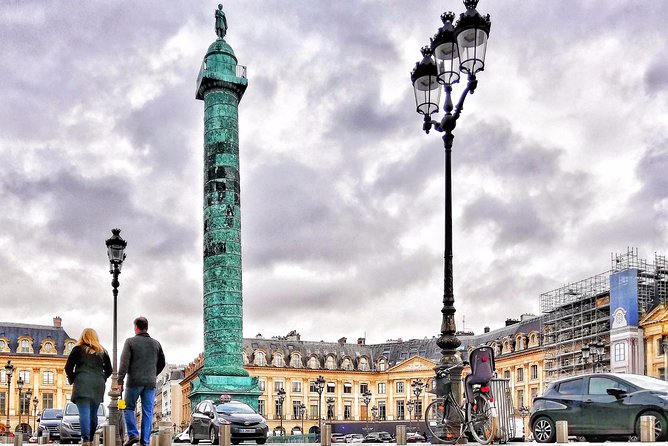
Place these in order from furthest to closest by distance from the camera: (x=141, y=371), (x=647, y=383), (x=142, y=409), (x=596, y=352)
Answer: (x=596, y=352), (x=647, y=383), (x=142, y=409), (x=141, y=371)

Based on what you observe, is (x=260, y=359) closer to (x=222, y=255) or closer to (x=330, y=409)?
(x=330, y=409)

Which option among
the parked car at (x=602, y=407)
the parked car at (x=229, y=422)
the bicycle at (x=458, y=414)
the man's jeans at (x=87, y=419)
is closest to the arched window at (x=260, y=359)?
the parked car at (x=229, y=422)

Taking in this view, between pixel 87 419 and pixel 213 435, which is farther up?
pixel 87 419

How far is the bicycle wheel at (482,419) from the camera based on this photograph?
11406 mm

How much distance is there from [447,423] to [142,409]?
4114mm

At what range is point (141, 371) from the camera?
11344 mm

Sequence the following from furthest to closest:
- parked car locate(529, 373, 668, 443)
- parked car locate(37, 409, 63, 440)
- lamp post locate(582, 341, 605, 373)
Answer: lamp post locate(582, 341, 605, 373)
parked car locate(37, 409, 63, 440)
parked car locate(529, 373, 668, 443)

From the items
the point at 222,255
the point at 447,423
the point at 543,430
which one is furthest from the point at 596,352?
the point at 447,423

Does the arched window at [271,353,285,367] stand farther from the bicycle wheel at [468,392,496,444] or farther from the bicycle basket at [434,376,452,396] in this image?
the bicycle wheel at [468,392,496,444]

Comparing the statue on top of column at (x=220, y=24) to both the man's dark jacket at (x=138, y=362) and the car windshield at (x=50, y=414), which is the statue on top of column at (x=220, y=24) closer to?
the car windshield at (x=50, y=414)

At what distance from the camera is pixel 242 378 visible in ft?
123

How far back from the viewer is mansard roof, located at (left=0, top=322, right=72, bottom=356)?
3219 inches

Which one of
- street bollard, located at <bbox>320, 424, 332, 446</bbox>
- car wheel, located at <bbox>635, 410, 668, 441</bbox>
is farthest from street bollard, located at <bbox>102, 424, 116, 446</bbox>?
car wheel, located at <bbox>635, 410, 668, 441</bbox>

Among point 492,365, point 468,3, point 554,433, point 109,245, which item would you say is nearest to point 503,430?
point 492,365
